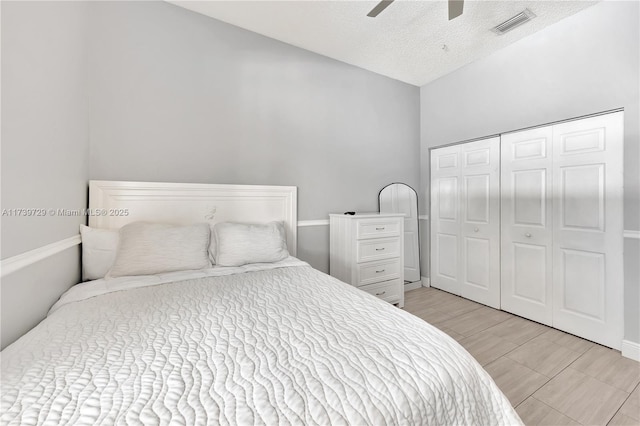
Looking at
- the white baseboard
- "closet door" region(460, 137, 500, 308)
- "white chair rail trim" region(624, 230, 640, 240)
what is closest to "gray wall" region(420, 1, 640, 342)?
"white chair rail trim" region(624, 230, 640, 240)

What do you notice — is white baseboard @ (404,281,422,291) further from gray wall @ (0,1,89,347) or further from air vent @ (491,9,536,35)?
gray wall @ (0,1,89,347)

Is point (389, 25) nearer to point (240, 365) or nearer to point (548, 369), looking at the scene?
point (240, 365)

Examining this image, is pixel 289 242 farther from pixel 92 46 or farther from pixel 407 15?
pixel 407 15

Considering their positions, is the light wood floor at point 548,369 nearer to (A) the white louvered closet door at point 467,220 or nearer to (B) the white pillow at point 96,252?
(A) the white louvered closet door at point 467,220

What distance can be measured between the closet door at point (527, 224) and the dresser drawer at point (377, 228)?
1.12m

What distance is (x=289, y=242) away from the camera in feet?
8.50

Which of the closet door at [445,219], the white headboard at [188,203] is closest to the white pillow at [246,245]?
the white headboard at [188,203]

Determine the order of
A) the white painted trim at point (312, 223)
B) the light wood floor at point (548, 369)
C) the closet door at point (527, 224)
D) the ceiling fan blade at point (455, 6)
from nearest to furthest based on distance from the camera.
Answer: the light wood floor at point (548, 369) → the ceiling fan blade at point (455, 6) → the closet door at point (527, 224) → the white painted trim at point (312, 223)

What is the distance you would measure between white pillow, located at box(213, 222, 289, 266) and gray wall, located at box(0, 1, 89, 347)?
855 millimetres

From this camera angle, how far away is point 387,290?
108 inches

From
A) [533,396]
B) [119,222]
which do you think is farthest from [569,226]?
[119,222]

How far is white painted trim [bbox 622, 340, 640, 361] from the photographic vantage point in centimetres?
186

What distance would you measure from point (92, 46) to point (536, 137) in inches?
148

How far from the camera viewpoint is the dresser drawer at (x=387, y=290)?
2.65 m
